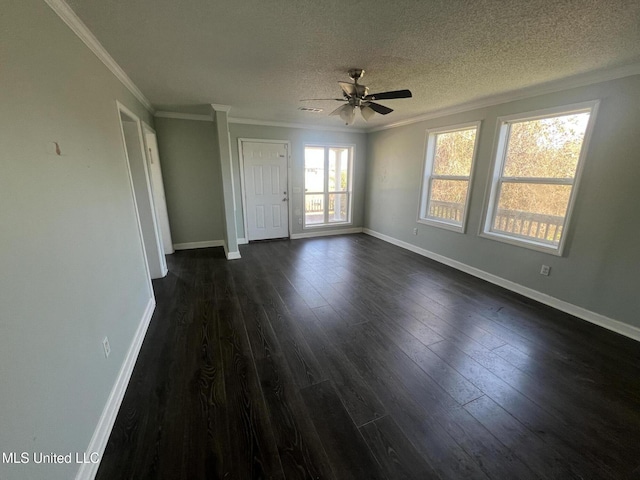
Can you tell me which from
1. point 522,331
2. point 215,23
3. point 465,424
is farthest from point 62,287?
point 522,331

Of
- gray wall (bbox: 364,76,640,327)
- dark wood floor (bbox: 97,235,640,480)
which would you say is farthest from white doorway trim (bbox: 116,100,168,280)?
gray wall (bbox: 364,76,640,327)

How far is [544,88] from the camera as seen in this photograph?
2.82m

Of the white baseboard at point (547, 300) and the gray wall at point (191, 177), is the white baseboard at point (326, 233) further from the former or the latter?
the white baseboard at point (547, 300)

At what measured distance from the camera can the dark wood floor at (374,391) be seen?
137 cm

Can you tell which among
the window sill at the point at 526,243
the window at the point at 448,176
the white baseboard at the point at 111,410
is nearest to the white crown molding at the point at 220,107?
the white baseboard at the point at 111,410

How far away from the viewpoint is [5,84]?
1.00m

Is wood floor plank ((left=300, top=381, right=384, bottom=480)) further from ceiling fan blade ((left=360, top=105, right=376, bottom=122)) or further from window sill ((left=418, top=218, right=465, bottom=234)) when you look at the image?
window sill ((left=418, top=218, right=465, bottom=234))

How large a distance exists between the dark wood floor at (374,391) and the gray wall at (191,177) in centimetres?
205

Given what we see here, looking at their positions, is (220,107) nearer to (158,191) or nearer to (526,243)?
(158,191)

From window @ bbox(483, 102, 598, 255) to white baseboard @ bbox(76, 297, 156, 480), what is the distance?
13.8 feet

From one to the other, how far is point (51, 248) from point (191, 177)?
12.5 feet

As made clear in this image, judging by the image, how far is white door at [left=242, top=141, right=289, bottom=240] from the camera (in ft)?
16.6

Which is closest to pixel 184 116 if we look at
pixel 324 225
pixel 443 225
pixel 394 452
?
pixel 324 225

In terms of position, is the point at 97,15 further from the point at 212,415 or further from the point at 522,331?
the point at 522,331
